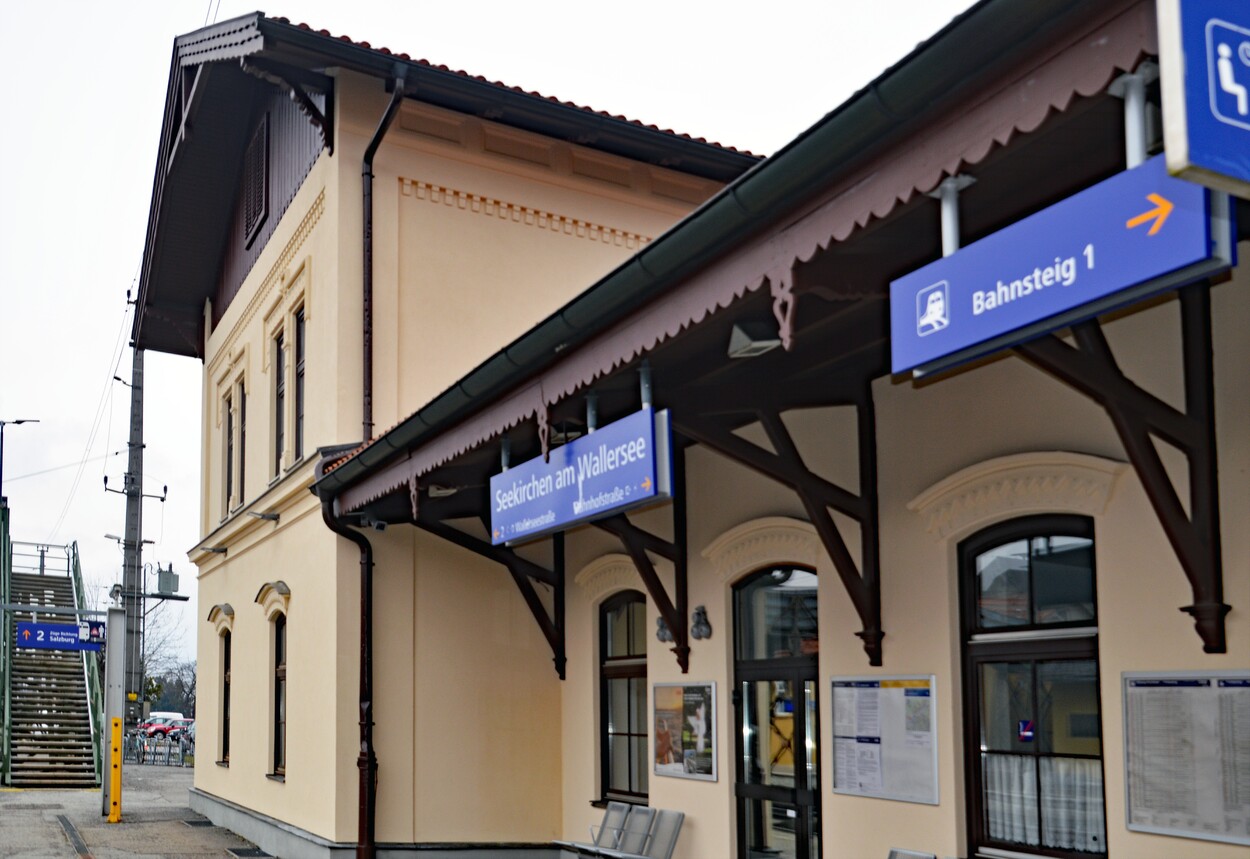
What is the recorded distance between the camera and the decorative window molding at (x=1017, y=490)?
6.53m

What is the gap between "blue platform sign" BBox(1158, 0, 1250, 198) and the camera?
301 centimetres

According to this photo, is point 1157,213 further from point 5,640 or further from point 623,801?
point 5,640

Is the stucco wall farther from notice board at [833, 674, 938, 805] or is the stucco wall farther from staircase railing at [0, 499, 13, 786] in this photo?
staircase railing at [0, 499, 13, 786]

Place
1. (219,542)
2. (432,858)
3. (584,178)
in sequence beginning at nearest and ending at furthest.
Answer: (432,858)
(584,178)
(219,542)

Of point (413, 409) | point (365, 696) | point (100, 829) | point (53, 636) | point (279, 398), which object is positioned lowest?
point (100, 829)

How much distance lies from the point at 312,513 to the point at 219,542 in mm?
5754

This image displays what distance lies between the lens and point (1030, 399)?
23.0 feet

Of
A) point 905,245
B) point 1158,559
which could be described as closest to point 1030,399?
point 1158,559

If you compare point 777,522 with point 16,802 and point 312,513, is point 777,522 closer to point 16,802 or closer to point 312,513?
point 312,513

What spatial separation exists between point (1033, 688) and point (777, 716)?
8.53 ft

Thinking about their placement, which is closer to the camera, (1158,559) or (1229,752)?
(1229,752)

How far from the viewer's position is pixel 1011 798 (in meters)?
7.02

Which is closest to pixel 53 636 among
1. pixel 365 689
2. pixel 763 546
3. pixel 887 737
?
pixel 365 689

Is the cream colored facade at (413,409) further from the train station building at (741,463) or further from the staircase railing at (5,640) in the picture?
the staircase railing at (5,640)
